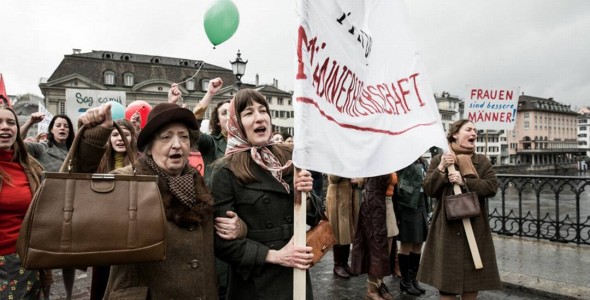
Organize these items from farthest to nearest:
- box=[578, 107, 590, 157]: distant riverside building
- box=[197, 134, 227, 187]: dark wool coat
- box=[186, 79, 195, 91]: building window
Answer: box=[578, 107, 590, 157]: distant riverside building, box=[186, 79, 195, 91]: building window, box=[197, 134, 227, 187]: dark wool coat

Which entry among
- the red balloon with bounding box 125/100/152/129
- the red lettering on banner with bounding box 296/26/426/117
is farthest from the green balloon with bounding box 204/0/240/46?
the red lettering on banner with bounding box 296/26/426/117

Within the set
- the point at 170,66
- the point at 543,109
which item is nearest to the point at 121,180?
the point at 170,66

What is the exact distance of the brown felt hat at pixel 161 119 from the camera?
6.88 feet

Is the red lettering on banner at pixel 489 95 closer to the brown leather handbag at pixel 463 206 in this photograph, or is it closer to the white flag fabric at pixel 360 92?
the brown leather handbag at pixel 463 206

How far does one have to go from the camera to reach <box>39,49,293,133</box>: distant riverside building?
161ft

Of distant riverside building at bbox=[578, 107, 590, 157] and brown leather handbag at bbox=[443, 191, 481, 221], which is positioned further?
distant riverside building at bbox=[578, 107, 590, 157]

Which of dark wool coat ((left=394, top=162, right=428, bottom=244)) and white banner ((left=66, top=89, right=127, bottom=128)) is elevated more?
white banner ((left=66, top=89, right=127, bottom=128))

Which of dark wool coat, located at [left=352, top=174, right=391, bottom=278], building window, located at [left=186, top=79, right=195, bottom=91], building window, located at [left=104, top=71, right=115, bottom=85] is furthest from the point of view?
building window, located at [left=186, top=79, right=195, bottom=91]

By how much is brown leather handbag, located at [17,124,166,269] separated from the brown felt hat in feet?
1.39

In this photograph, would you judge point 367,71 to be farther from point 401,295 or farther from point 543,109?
point 543,109

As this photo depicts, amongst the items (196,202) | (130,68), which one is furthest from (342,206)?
(130,68)

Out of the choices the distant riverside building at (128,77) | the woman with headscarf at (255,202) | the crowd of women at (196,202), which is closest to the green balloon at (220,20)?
the crowd of women at (196,202)

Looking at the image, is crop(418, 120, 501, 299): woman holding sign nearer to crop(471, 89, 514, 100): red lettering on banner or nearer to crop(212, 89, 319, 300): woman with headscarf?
crop(212, 89, 319, 300): woman with headscarf

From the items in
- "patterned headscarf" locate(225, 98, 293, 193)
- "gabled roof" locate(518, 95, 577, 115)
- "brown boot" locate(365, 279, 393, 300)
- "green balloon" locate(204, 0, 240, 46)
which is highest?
"gabled roof" locate(518, 95, 577, 115)
